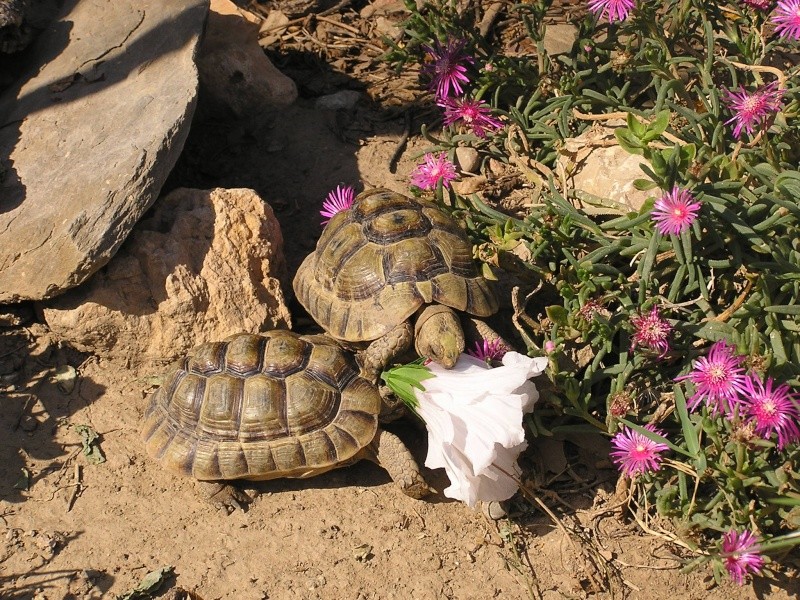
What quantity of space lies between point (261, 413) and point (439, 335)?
890 millimetres

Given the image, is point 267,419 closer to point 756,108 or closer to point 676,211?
point 676,211

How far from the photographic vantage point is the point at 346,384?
3.90 meters

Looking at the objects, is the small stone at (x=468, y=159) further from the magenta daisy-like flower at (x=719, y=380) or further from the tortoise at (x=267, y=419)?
the magenta daisy-like flower at (x=719, y=380)

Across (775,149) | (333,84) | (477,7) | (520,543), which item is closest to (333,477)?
(520,543)

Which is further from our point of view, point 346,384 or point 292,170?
point 292,170

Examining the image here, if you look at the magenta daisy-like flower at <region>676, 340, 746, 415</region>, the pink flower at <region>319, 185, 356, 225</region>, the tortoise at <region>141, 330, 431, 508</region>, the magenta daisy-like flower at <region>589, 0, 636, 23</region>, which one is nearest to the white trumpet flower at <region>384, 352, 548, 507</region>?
the tortoise at <region>141, 330, 431, 508</region>

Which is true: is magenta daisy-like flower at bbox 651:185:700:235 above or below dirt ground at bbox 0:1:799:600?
above

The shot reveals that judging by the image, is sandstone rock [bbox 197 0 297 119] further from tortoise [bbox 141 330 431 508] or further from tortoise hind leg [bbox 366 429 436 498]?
tortoise hind leg [bbox 366 429 436 498]

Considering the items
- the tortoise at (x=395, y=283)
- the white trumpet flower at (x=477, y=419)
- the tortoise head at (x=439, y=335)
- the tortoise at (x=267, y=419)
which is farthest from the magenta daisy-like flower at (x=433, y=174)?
the white trumpet flower at (x=477, y=419)

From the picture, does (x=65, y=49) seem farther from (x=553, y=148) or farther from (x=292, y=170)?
(x=553, y=148)

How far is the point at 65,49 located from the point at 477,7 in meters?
2.87

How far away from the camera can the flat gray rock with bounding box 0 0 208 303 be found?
13.7 feet

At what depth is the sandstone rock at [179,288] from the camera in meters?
4.32

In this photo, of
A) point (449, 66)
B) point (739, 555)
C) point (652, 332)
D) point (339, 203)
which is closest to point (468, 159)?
point (449, 66)
